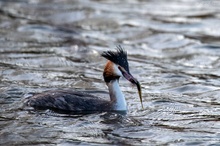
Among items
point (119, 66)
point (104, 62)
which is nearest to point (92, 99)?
point (119, 66)

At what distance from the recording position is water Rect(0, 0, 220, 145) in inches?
414

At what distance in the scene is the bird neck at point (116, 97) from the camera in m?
11.7

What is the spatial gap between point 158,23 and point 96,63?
454cm

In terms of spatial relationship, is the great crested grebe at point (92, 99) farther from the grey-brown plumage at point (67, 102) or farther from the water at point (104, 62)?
the water at point (104, 62)

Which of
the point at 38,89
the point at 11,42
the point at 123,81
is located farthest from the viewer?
the point at 11,42

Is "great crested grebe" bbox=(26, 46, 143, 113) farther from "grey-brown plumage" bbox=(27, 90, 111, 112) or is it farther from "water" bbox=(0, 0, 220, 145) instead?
"water" bbox=(0, 0, 220, 145)

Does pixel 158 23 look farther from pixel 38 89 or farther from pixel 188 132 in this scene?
pixel 188 132

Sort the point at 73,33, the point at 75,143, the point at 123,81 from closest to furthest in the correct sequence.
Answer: the point at 75,143, the point at 123,81, the point at 73,33

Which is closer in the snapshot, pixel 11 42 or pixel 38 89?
pixel 38 89

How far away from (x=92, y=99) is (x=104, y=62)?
420 cm

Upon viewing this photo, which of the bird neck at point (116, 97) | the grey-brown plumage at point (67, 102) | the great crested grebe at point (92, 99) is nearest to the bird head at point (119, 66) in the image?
the great crested grebe at point (92, 99)

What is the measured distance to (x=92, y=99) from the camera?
11.7 metres

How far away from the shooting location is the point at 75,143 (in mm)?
9875

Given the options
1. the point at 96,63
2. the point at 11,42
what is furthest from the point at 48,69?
the point at 11,42
